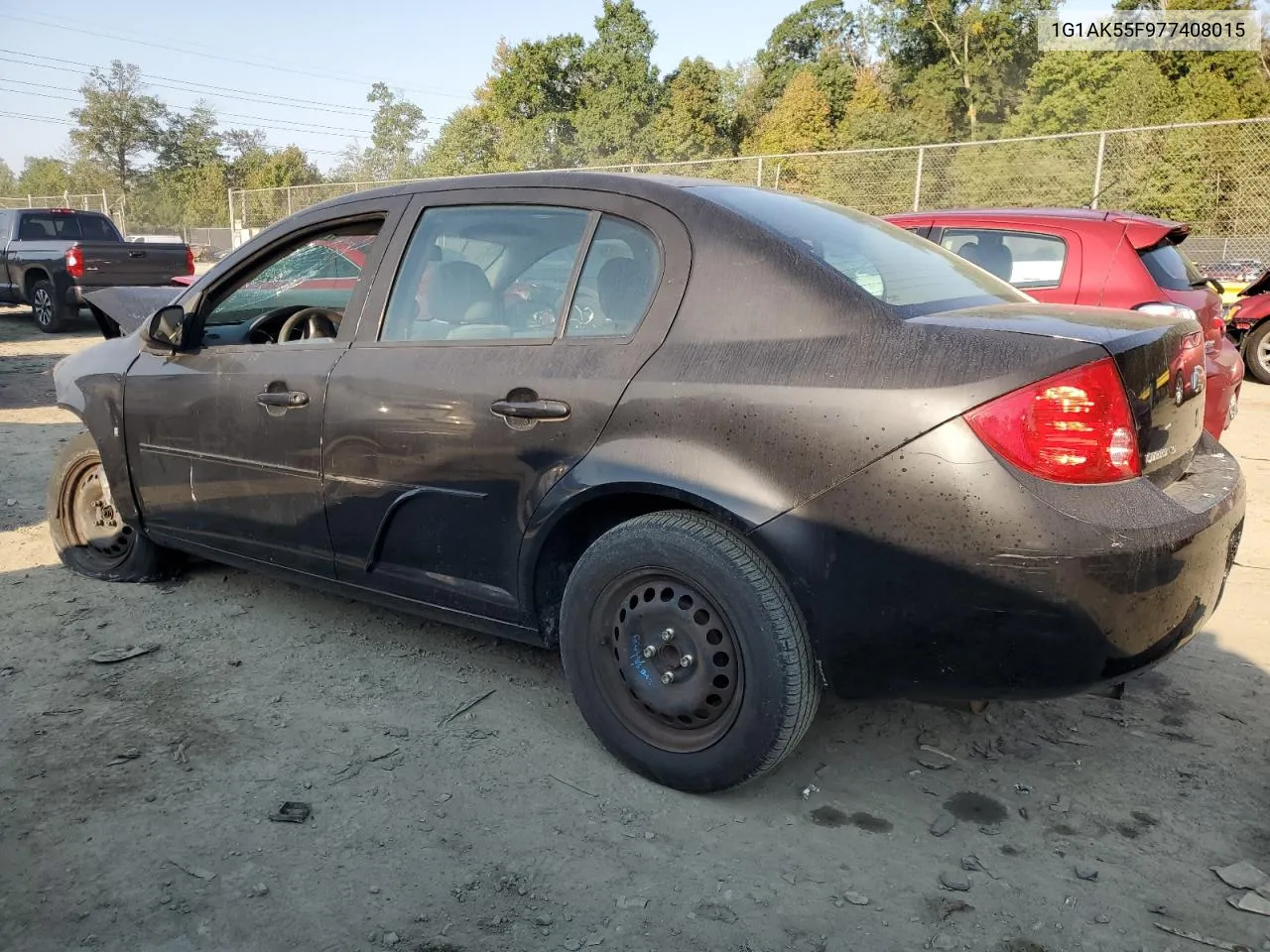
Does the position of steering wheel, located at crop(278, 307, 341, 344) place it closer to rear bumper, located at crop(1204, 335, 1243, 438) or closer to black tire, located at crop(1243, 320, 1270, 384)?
rear bumper, located at crop(1204, 335, 1243, 438)

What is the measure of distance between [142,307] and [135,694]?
2047 millimetres

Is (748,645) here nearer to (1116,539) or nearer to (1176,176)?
(1116,539)

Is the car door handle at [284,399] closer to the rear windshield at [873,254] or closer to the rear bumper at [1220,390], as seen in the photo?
the rear windshield at [873,254]

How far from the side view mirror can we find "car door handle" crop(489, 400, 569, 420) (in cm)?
160

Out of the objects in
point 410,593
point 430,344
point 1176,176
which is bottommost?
point 410,593

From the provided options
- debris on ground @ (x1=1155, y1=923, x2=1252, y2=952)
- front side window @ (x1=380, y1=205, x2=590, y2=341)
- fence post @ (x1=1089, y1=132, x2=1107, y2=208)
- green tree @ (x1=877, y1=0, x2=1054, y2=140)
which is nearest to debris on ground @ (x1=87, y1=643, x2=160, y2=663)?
front side window @ (x1=380, y1=205, x2=590, y2=341)

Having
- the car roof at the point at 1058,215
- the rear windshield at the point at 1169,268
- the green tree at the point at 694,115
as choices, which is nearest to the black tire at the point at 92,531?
the car roof at the point at 1058,215

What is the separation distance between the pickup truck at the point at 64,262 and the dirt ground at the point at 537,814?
11.4m

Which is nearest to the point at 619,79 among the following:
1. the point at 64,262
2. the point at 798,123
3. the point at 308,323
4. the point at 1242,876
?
the point at 798,123

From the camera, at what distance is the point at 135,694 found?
328 centimetres

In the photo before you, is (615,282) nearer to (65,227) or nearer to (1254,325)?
(1254,325)

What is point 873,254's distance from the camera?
296 cm

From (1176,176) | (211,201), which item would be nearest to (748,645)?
(1176,176)

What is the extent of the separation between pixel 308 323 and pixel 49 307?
→ 40.2 ft
